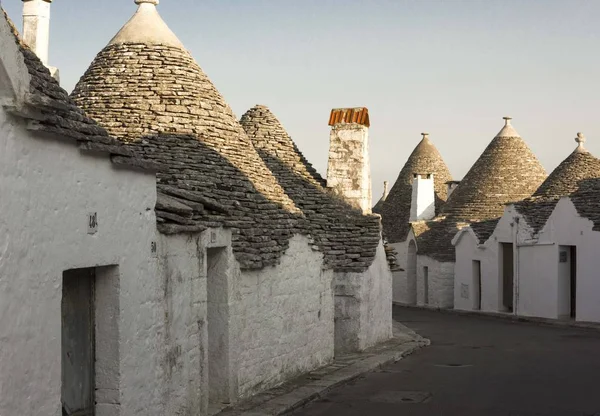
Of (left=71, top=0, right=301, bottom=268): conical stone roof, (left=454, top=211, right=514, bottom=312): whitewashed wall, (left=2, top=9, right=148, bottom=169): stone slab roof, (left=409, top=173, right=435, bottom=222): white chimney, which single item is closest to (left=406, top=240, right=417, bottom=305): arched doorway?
(left=409, top=173, right=435, bottom=222): white chimney

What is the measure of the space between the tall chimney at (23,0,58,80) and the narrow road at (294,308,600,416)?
536cm

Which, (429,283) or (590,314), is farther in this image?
(429,283)

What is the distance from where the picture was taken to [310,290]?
14367mm

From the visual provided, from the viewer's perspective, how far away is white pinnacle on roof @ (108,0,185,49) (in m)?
14.5

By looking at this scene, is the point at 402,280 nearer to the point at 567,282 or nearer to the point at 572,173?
the point at 572,173

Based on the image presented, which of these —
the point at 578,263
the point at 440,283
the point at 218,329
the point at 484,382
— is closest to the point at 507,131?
the point at 440,283

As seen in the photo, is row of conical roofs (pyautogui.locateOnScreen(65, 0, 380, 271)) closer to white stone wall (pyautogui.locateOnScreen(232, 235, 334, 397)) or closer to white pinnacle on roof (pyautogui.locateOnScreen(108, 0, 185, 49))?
white pinnacle on roof (pyautogui.locateOnScreen(108, 0, 185, 49))

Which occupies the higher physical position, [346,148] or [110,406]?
[346,148]

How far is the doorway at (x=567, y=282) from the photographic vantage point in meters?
27.1

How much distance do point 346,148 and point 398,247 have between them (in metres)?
20.8

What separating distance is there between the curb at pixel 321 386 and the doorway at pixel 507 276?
1344 centimetres

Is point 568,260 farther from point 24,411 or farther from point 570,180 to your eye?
point 24,411

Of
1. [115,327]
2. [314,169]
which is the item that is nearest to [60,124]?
[115,327]

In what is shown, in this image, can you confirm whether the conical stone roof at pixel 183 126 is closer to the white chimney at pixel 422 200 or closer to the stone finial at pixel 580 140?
the stone finial at pixel 580 140
